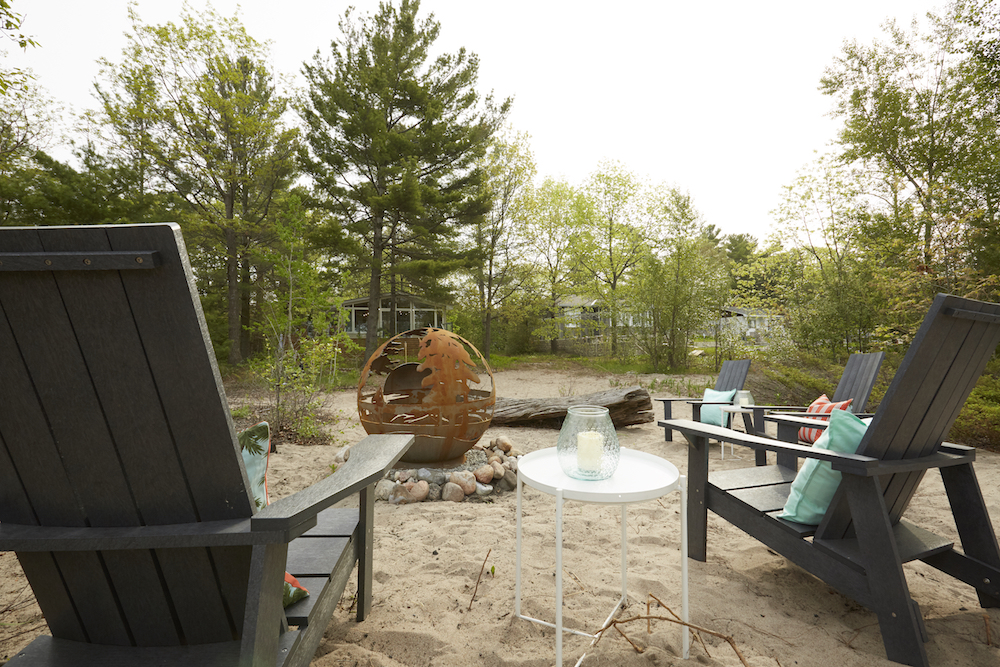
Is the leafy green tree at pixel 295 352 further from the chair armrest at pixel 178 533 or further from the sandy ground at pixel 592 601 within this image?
the chair armrest at pixel 178 533

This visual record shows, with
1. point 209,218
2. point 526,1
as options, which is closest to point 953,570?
point 526,1

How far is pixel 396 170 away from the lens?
39.0 feet

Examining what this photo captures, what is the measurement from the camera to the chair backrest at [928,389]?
153cm

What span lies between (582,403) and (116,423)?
5142 millimetres

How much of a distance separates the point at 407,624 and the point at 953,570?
7.35 ft

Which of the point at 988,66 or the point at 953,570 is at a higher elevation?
the point at 988,66

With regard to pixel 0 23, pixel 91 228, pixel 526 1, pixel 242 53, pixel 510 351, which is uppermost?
pixel 242 53

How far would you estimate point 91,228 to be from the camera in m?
0.77

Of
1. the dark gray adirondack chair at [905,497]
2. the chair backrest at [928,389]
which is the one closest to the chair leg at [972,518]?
the dark gray adirondack chair at [905,497]

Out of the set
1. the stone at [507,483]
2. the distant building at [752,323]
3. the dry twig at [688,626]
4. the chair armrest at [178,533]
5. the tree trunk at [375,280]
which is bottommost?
the stone at [507,483]

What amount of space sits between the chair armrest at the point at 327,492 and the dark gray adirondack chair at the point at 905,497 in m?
1.48

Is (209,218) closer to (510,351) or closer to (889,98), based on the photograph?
(510,351)

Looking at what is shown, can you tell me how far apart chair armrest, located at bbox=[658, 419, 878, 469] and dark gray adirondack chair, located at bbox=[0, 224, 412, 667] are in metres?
1.62

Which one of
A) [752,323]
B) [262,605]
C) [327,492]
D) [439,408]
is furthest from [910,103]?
[262,605]
